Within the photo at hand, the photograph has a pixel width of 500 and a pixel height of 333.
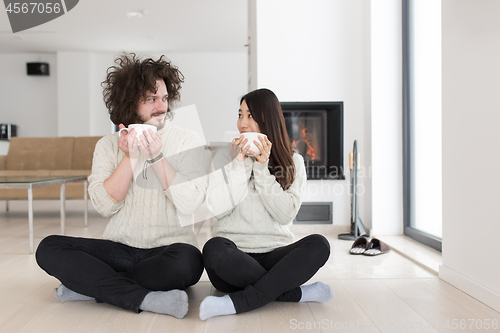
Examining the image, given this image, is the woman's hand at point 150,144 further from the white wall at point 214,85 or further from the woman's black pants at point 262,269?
the white wall at point 214,85

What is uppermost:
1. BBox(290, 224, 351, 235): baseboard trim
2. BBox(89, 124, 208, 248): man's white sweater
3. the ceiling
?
the ceiling

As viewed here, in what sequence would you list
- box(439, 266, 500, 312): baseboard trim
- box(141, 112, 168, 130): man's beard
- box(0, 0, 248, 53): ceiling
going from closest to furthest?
box(439, 266, 500, 312): baseboard trim
box(141, 112, 168, 130): man's beard
box(0, 0, 248, 53): ceiling

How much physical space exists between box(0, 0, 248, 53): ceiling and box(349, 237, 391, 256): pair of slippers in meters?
3.76

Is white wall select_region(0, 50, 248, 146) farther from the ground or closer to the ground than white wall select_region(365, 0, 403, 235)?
farther from the ground

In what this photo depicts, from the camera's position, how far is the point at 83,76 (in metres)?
7.48

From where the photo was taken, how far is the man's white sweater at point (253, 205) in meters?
1.52

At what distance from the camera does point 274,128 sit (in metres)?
1.58

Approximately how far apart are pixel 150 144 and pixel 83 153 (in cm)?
361

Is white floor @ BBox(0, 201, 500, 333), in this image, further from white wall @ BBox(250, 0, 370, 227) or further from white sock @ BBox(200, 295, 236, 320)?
white wall @ BBox(250, 0, 370, 227)

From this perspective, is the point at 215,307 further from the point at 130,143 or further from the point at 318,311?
the point at 130,143

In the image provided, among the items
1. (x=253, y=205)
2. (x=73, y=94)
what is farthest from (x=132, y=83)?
(x=73, y=94)

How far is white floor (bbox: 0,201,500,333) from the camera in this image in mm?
1285

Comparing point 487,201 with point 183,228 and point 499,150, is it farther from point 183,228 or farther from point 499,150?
point 183,228

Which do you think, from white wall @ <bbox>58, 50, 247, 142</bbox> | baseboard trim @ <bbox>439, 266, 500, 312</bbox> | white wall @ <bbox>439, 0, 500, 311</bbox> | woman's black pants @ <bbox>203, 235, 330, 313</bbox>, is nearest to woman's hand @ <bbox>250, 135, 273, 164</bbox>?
woman's black pants @ <bbox>203, 235, 330, 313</bbox>
